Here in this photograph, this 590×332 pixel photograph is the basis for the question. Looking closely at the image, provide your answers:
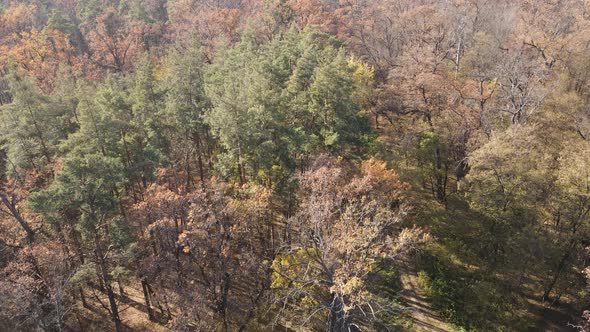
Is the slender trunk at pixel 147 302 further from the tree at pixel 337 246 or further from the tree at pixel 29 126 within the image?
the tree at pixel 29 126

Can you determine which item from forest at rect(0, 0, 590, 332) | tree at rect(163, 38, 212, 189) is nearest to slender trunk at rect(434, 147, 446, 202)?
forest at rect(0, 0, 590, 332)

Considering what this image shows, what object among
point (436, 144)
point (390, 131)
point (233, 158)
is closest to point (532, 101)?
point (436, 144)

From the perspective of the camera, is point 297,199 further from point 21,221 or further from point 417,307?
point 21,221

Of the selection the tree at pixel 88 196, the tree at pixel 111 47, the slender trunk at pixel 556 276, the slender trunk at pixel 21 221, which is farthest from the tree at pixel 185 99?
the tree at pixel 111 47

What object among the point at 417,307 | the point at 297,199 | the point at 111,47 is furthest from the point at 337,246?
the point at 111,47

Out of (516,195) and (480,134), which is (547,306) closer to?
(516,195)
